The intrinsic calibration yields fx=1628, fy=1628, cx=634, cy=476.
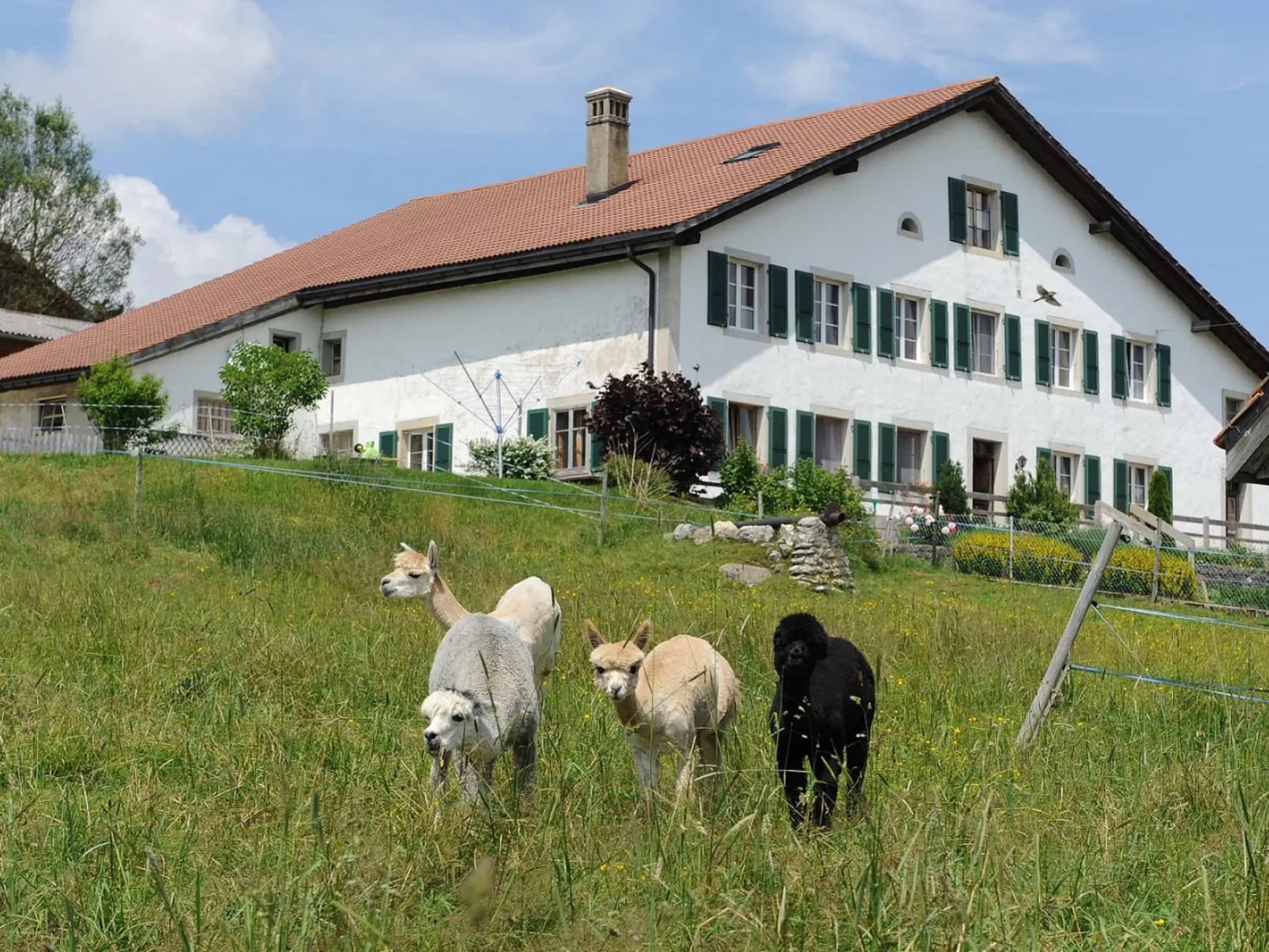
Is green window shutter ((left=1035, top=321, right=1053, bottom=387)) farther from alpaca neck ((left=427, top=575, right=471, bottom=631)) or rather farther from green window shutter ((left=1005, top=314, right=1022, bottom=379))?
alpaca neck ((left=427, top=575, right=471, bottom=631))

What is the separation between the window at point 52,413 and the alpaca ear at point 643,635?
99.3 ft

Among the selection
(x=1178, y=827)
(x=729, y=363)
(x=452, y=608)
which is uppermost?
(x=729, y=363)

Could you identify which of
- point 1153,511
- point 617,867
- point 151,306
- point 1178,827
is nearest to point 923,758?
point 1178,827

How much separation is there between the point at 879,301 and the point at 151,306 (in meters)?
20.0

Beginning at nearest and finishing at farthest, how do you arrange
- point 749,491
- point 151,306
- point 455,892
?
point 455,892, point 749,491, point 151,306

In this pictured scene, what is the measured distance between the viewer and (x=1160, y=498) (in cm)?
3422

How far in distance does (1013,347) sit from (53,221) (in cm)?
3716

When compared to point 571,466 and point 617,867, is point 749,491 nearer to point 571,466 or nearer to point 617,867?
point 571,466

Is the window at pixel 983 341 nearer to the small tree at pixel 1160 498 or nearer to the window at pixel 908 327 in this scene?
the window at pixel 908 327

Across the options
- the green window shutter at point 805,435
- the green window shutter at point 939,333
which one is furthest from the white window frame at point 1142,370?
the green window shutter at point 805,435

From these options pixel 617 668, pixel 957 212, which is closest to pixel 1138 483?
pixel 957 212

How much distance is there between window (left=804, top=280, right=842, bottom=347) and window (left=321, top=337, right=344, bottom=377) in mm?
10526

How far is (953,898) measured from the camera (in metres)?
4.59

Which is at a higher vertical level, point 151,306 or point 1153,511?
point 151,306
